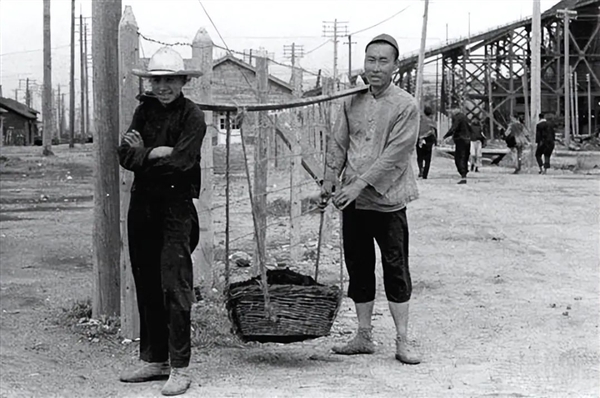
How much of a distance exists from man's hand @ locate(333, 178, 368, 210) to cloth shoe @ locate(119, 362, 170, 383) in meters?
1.48

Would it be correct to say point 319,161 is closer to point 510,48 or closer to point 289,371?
point 289,371

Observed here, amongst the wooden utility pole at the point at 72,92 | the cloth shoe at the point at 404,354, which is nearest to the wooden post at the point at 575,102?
the wooden utility pole at the point at 72,92

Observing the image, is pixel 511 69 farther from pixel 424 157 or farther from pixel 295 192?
pixel 295 192

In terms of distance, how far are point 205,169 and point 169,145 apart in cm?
270

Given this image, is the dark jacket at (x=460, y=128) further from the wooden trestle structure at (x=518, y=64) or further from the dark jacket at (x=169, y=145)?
the wooden trestle structure at (x=518, y=64)

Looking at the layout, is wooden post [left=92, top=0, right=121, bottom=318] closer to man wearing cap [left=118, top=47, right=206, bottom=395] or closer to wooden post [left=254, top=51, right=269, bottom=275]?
wooden post [left=254, top=51, right=269, bottom=275]

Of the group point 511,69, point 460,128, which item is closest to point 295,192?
point 460,128

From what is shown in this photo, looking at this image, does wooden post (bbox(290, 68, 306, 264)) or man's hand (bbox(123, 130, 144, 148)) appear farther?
wooden post (bbox(290, 68, 306, 264))

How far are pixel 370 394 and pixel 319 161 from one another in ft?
19.1

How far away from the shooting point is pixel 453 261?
38.3 feet

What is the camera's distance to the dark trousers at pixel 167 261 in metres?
5.88

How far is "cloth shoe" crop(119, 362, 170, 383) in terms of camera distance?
6.19 meters

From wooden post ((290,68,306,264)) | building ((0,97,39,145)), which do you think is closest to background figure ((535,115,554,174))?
wooden post ((290,68,306,264))

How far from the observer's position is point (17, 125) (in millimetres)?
99062
